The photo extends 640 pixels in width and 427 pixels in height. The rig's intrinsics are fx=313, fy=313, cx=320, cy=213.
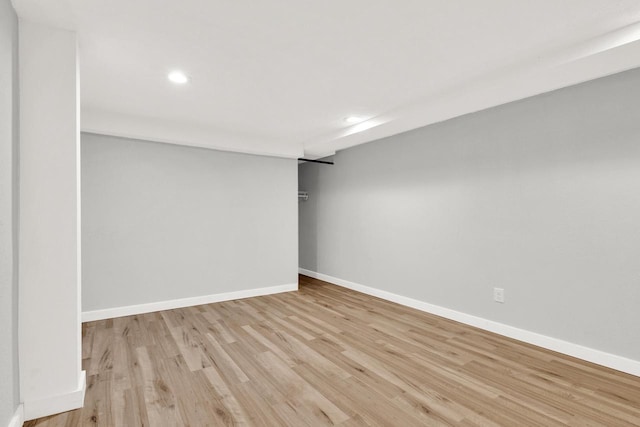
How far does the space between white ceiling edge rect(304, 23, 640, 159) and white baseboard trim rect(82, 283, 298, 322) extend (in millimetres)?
2723

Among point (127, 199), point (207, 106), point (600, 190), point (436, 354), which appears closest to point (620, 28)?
point (600, 190)

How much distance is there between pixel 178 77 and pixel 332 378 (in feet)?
9.07

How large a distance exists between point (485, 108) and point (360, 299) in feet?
9.57

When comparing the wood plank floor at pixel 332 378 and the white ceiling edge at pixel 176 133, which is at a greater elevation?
the white ceiling edge at pixel 176 133

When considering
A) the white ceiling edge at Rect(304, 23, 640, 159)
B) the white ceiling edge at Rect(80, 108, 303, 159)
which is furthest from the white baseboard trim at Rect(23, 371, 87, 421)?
the white ceiling edge at Rect(304, 23, 640, 159)

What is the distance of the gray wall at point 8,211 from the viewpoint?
154cm

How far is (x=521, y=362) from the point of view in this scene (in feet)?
8.43

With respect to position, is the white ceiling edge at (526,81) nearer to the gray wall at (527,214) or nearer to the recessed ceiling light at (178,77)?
the gray wall at (527,214)

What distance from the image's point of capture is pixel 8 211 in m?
1.64

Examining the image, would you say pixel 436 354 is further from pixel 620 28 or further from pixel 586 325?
pixel 620 28

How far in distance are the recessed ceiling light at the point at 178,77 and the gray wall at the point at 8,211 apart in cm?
98

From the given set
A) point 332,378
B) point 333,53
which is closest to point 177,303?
point 332,378

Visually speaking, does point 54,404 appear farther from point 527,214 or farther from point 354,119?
point 527,214

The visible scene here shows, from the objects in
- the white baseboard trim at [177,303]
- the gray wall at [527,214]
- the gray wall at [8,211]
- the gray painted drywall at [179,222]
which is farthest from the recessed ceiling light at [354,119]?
the gray wall at [8,211]
